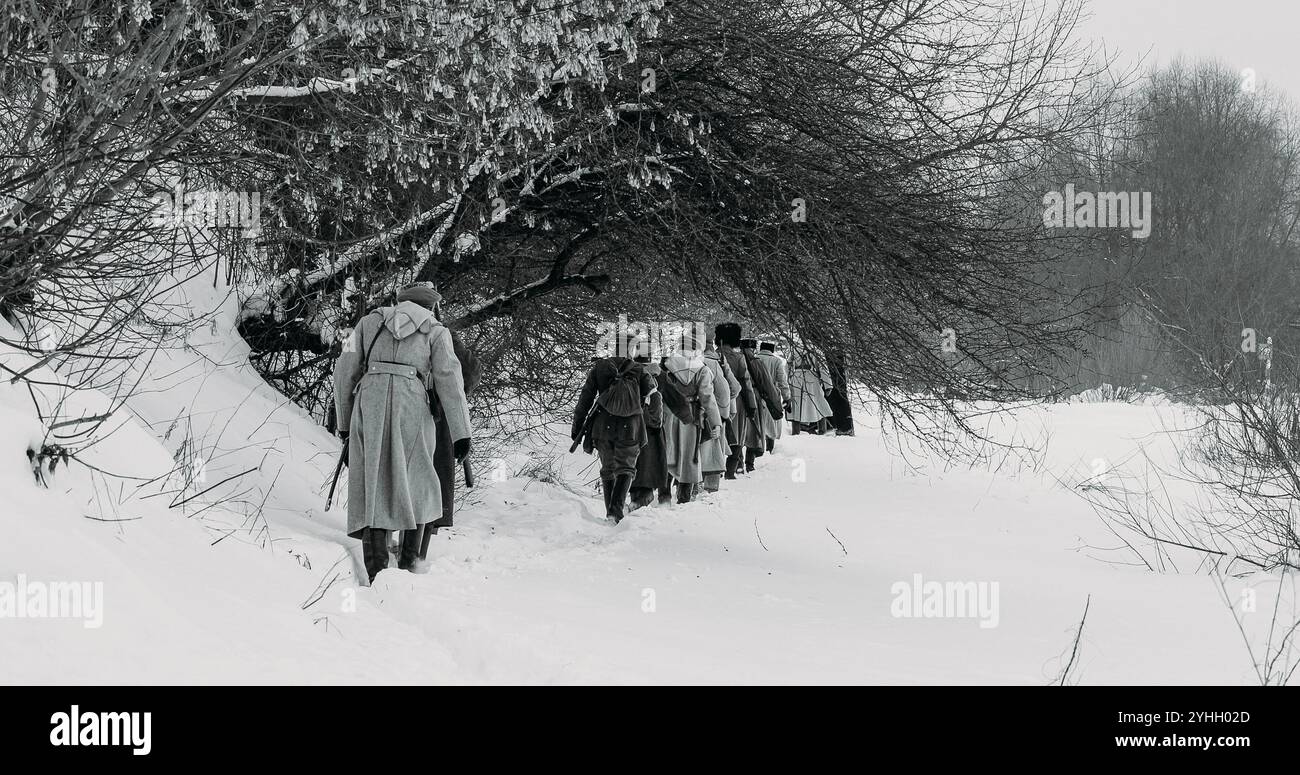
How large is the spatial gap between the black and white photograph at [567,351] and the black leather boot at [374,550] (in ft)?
0.10

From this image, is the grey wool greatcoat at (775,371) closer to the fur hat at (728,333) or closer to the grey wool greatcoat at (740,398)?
the grey wool greatcoat at (740,398)

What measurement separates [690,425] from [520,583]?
17.8 feet

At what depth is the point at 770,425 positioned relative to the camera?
17.5 m

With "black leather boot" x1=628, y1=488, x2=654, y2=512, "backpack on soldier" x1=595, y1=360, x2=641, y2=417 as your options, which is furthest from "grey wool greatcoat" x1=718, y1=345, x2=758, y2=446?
"backpack on soldier" x1=595, y1=360, x2=641, y2=417

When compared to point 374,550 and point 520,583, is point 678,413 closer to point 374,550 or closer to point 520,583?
point 520,583

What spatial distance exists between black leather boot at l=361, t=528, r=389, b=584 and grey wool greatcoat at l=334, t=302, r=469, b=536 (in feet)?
0.23

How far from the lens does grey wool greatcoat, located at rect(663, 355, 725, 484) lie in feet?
41.7

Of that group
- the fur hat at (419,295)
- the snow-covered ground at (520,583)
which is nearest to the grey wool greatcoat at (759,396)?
the snow-covered ground at (520,583)

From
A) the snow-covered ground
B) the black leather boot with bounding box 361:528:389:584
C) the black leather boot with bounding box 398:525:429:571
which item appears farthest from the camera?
the black leather boot with bounding box 398:525:429:571

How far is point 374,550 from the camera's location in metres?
7.12

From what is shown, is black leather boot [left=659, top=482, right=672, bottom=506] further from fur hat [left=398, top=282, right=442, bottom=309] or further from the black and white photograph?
fur hat [left=398, top=282, right=442, bottom=309]
